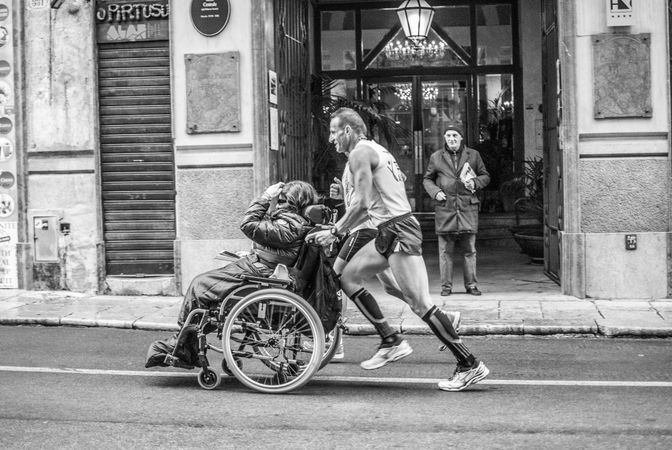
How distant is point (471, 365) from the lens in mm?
7066

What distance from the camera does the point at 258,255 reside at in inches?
291

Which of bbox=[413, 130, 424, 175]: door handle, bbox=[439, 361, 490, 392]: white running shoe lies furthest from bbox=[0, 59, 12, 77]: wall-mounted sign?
bbox=[413, 130, 424, 175]: door handle

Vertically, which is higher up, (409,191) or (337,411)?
(409,191)

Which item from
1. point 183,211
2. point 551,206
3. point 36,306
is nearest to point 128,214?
point 183,211

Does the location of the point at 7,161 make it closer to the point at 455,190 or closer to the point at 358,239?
the point at 455,190

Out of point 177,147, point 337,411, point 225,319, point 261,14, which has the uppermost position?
point 261,14

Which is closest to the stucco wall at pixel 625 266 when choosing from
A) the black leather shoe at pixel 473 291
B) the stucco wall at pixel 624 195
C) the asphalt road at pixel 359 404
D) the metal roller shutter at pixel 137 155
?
the stucco wall at pixel 624 195

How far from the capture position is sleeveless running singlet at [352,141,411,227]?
732cm

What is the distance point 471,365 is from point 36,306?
6.13 m

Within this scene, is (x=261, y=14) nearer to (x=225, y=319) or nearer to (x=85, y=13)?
(x=85, y=13)

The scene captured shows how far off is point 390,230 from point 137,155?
6071 millimetres

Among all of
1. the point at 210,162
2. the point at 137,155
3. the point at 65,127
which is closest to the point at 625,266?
the point at 210,162

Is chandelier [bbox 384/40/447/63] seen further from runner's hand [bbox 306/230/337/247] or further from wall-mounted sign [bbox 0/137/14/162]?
runner's hand [bbox 306/230/337/247]

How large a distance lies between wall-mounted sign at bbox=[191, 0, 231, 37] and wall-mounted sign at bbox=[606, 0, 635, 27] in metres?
4.27
